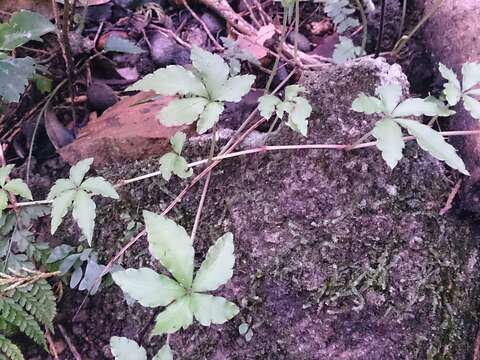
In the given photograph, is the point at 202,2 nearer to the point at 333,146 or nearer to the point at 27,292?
the point at 333,146

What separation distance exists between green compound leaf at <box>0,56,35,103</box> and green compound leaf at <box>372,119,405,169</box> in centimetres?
126

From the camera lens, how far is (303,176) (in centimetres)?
164

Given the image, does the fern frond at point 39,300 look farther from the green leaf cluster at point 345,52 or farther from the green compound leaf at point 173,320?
the green leaf cluster at point 345,52

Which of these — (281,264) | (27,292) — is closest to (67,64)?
(27,292)

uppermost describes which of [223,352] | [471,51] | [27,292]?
[471,51]

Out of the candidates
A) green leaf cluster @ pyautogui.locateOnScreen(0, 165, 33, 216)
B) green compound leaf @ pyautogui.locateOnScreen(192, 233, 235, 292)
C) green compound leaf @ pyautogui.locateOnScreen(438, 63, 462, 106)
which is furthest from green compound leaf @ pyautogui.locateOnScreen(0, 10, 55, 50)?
green compound leaf @ pyautogui.locateOnScreen(438, 63, 462, 106)

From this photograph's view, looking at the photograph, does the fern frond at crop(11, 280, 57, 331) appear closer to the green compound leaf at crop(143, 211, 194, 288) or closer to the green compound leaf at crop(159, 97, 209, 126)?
the green compound leaf at crop(143, 211, 194, 288)

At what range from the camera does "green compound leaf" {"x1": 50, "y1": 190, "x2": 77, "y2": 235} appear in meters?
1.46

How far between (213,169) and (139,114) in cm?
42

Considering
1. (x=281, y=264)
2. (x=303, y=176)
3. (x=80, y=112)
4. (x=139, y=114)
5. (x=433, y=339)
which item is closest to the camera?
(x=433, y=339)

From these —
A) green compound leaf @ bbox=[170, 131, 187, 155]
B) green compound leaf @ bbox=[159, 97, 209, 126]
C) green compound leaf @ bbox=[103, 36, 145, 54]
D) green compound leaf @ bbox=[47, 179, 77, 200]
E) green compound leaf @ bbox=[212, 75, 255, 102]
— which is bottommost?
green compound leaf @ bbox=[47, 179, 77, 200]

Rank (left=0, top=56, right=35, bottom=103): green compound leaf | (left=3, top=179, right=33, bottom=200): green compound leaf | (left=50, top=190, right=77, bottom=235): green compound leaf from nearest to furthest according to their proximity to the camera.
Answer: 1. (left=50, top=190, right=77, bottom=235): green compound leaf
2. (left=3, top=179, right=33, bottom=200): green compound leaf
3. (left=0, top=56, right=35, bottom=103): green compound leaf

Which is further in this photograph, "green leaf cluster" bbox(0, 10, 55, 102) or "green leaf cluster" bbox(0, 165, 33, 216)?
"green leaf cluster" bbox(0, 10, 55, 102)

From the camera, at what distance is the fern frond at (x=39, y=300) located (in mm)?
1568
